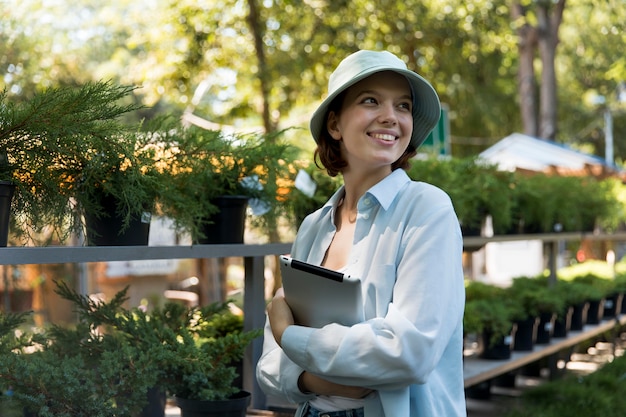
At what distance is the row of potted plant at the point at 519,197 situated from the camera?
4.38 meters

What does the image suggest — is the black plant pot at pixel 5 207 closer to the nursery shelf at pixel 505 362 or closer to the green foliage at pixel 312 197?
the green foliage at pixel 312 197

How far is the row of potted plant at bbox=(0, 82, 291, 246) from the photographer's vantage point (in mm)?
2135

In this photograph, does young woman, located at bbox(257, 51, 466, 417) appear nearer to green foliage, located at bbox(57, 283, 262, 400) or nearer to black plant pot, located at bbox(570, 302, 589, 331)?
green foliage, located at bbox(57, 283, 262, 400)

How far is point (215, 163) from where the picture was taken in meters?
2.93

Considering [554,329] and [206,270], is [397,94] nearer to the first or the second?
[554,329]

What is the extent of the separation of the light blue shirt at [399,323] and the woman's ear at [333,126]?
0.19 meters

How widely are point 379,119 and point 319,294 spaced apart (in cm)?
37

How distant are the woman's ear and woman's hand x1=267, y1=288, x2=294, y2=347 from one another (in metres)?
0.36

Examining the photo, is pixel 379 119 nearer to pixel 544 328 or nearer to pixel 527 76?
pixel 544 328

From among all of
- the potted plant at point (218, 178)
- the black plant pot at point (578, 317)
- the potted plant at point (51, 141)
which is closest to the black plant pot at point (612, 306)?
the black plant pot at point (578, 317)

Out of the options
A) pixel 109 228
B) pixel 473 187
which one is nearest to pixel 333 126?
pixel 109 228

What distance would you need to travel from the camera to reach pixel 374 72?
1626 millimetres

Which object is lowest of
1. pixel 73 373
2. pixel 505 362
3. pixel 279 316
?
pixel 505 362

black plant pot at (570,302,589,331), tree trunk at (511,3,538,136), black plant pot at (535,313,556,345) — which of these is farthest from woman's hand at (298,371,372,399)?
tree trunk at (511,3,538,136)
